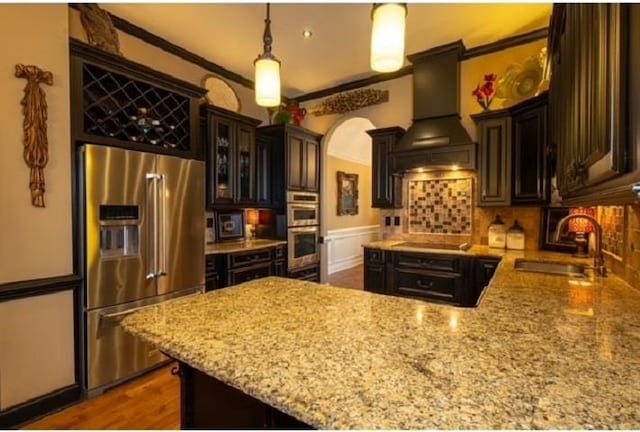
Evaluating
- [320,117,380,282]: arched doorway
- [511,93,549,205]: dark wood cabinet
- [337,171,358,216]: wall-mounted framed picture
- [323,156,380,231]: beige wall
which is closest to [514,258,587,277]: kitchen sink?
[511,93,549,205]: dark wood cabinet

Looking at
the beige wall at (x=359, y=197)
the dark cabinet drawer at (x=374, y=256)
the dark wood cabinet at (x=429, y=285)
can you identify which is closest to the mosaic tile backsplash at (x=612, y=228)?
the dark wood cabinet at (x=429, y=285)

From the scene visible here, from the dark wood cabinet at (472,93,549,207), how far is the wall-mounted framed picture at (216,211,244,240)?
285cm

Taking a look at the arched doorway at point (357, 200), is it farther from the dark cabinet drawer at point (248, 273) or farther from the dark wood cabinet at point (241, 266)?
the dark cabinet drawer at point (248, 273)

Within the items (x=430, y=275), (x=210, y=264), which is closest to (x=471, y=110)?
(x=430, y=275)

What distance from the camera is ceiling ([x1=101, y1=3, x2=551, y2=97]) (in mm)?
2711

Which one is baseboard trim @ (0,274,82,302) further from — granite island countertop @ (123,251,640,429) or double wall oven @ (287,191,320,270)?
double wall oven @ (287,191,320,270)

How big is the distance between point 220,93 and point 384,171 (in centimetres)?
229

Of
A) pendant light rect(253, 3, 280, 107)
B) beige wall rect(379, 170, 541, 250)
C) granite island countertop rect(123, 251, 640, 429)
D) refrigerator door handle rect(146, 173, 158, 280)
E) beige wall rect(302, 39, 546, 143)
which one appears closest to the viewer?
granite island countertop rect(123, 251, 640, 429)

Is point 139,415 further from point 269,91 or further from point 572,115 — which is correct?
point 572,115

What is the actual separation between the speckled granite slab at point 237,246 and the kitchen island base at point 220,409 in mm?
2050

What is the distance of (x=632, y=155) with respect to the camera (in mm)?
609

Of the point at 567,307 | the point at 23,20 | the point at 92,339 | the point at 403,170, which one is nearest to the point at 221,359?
the point at 567,307

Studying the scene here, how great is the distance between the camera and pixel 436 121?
350 centimetres

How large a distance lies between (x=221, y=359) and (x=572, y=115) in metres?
1.48
